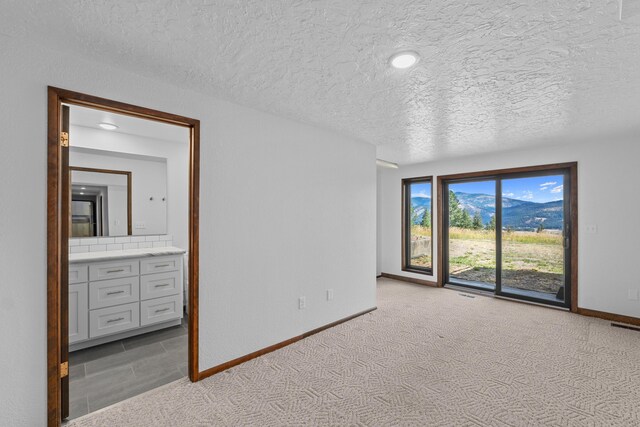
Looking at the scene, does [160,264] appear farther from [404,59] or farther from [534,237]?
[534,237]

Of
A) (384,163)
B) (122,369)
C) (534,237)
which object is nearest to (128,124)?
(122,369)

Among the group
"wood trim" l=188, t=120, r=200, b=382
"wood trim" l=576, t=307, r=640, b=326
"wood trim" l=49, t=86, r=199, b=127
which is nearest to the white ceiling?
"wood trim" l=49, t=86, r=199, b=127

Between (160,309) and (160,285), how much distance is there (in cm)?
27

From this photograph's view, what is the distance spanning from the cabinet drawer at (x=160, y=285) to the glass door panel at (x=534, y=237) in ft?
15.5

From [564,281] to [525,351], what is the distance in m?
1.99

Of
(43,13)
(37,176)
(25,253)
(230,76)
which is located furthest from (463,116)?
(25,253)

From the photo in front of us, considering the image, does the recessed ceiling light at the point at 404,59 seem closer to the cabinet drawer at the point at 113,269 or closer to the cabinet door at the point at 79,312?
the cabinet drawer at the point at 113,269

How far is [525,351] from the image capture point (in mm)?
2713

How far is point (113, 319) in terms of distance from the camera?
289 cm

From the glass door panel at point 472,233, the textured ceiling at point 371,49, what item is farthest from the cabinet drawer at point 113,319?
the glass door panel at point 472,233

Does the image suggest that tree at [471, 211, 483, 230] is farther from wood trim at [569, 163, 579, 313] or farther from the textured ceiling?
the textured ceiling

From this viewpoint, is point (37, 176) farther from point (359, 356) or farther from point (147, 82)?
point (359, 356)

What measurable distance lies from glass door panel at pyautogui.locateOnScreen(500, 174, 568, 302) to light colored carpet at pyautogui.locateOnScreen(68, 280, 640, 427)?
3.15 feet

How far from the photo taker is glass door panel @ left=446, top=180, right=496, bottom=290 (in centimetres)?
468
